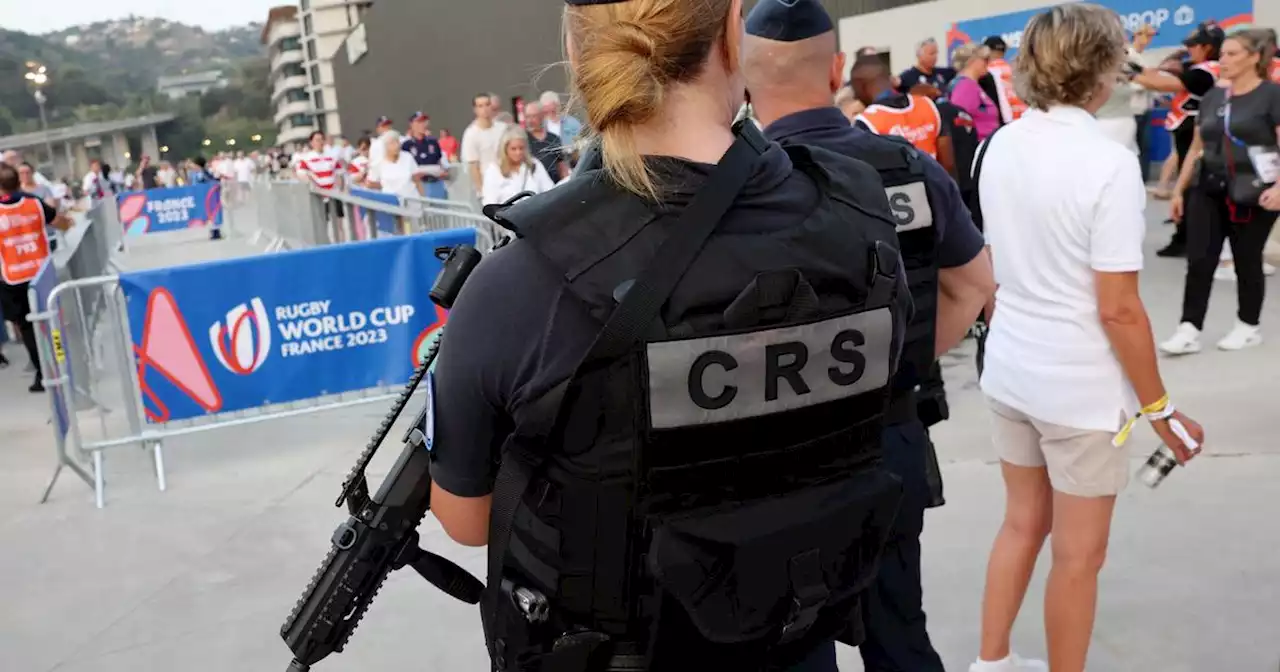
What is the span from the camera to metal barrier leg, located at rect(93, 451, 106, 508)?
5.72 m

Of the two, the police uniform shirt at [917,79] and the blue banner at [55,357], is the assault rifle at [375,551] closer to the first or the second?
the blue banner at [55,357]

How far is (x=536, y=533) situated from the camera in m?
1.48

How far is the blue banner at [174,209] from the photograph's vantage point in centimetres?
2405

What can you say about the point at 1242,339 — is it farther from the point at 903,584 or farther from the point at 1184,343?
the point at 903,584

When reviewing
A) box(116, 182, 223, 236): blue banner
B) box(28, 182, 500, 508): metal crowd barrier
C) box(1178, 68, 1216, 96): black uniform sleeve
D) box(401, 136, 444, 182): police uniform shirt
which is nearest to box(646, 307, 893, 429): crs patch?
box(28, 182, 500, 508): metal crowd barrier

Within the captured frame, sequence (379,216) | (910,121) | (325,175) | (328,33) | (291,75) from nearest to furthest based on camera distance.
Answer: (910,121)
(379,216)
(325,175)
(328,33)
(291,75)

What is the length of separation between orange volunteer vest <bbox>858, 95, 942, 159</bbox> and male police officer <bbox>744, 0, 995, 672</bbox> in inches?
170

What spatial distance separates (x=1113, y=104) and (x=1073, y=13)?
11.8 m

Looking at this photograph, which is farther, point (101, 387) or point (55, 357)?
point (101, 387)

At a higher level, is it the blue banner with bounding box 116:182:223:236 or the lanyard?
the lanyard

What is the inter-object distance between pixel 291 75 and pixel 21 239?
122319 millimetres

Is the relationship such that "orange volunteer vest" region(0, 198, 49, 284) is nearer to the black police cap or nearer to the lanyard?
the black police cap

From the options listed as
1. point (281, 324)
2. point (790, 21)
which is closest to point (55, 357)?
point (281, 324)

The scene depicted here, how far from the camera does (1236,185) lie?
19.6ft
